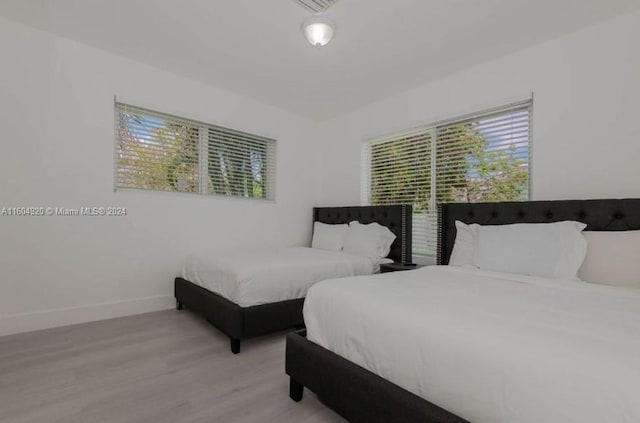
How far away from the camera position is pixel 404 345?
1081mm

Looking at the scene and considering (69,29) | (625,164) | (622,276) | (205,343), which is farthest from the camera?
(69,29)

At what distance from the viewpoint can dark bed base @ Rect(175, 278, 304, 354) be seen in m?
2.13

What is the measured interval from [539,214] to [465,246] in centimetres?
56

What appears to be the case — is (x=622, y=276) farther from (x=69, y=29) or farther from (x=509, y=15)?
(x=69, y=29)

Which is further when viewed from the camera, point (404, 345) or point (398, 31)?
point (398, 31)

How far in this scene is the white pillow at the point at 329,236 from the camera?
3.58m

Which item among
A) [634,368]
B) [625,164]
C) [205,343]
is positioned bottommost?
[205,343]

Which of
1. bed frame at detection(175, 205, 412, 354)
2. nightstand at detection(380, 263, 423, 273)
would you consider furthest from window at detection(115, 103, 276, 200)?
nightstand at detection(380, 263, 423, 273)

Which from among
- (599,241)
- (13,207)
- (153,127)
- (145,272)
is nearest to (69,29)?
(153,127)

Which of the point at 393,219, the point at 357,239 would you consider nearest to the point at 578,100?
the point at 393,219

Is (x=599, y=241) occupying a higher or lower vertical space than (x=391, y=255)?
higher

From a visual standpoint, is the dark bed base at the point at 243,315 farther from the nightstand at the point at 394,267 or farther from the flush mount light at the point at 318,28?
the flush mount light at the point at 318,28

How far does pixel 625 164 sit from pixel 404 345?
2.16m

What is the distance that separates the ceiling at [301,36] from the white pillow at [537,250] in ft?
4.75
